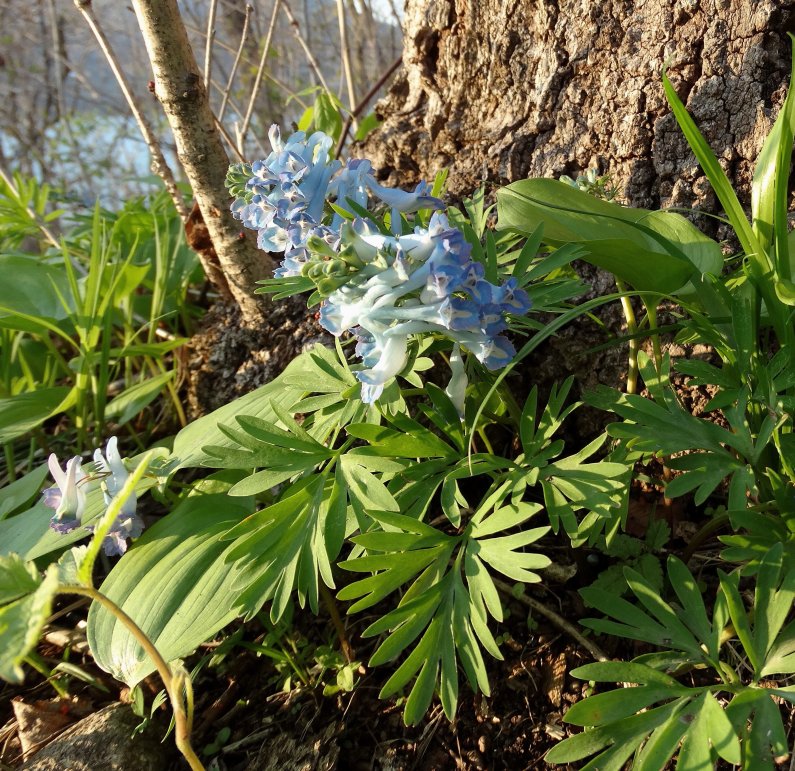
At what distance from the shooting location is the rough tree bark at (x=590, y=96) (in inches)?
63.7

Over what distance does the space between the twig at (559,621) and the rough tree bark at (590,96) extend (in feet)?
1.60

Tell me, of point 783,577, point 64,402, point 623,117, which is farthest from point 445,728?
point 623,117

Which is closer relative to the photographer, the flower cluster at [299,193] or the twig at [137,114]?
the flower cluster at [299,193]

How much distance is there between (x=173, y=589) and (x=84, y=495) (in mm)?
285

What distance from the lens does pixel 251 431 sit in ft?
4.07

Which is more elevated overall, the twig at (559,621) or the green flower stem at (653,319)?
the green flower stem at (653,319)

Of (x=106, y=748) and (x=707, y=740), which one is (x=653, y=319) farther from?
(x=106, y=748)

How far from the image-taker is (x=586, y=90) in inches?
71.1

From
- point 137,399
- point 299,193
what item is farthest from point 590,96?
point 137,399

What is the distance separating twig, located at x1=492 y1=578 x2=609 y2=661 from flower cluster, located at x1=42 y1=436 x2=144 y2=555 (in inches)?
33.8

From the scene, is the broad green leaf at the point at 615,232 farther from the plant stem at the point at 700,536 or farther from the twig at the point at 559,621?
the twig at the point at 559,621

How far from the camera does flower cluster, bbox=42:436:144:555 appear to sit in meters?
1.37

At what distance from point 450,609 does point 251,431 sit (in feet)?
1.63

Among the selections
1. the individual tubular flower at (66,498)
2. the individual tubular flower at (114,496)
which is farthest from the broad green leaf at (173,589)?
the individual tubular flower at (66,498)
